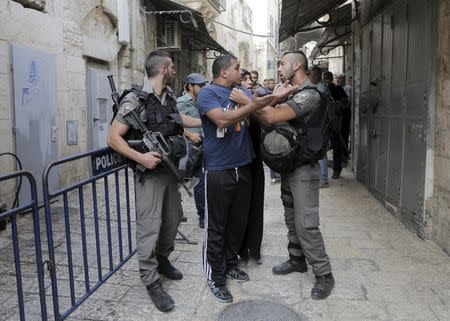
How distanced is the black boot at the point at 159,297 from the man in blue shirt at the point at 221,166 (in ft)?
1.24

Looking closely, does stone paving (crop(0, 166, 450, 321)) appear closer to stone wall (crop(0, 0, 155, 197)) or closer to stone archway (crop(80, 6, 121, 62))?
stone wall (crop(0, 0, 155, 197))

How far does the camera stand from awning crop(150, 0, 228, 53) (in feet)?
37.1

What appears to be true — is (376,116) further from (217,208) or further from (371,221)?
(217,208)

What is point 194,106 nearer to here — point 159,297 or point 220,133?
point 220,133

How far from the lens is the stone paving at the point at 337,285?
3.23 metres

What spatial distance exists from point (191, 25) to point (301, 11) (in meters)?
4.77

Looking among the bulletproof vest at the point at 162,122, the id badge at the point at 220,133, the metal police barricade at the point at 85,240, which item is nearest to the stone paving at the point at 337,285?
the metal police barricade at the point at 85,240

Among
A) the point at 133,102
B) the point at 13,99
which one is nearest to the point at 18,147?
the point at 13,99

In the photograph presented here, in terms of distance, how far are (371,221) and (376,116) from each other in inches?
72.0

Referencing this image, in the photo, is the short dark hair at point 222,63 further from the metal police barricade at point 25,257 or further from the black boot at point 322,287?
the black boot at point 322,287

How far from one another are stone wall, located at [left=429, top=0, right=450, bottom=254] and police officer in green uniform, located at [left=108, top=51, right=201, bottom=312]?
8.64 ft

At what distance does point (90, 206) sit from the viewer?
6.38 m

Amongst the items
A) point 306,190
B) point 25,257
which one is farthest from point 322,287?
point 25,257

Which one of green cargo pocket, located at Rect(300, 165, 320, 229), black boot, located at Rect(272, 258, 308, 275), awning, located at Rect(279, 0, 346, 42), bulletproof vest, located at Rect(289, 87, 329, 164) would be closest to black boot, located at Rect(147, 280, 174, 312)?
black boot, located at Rect(272, 258, 308, 275)
